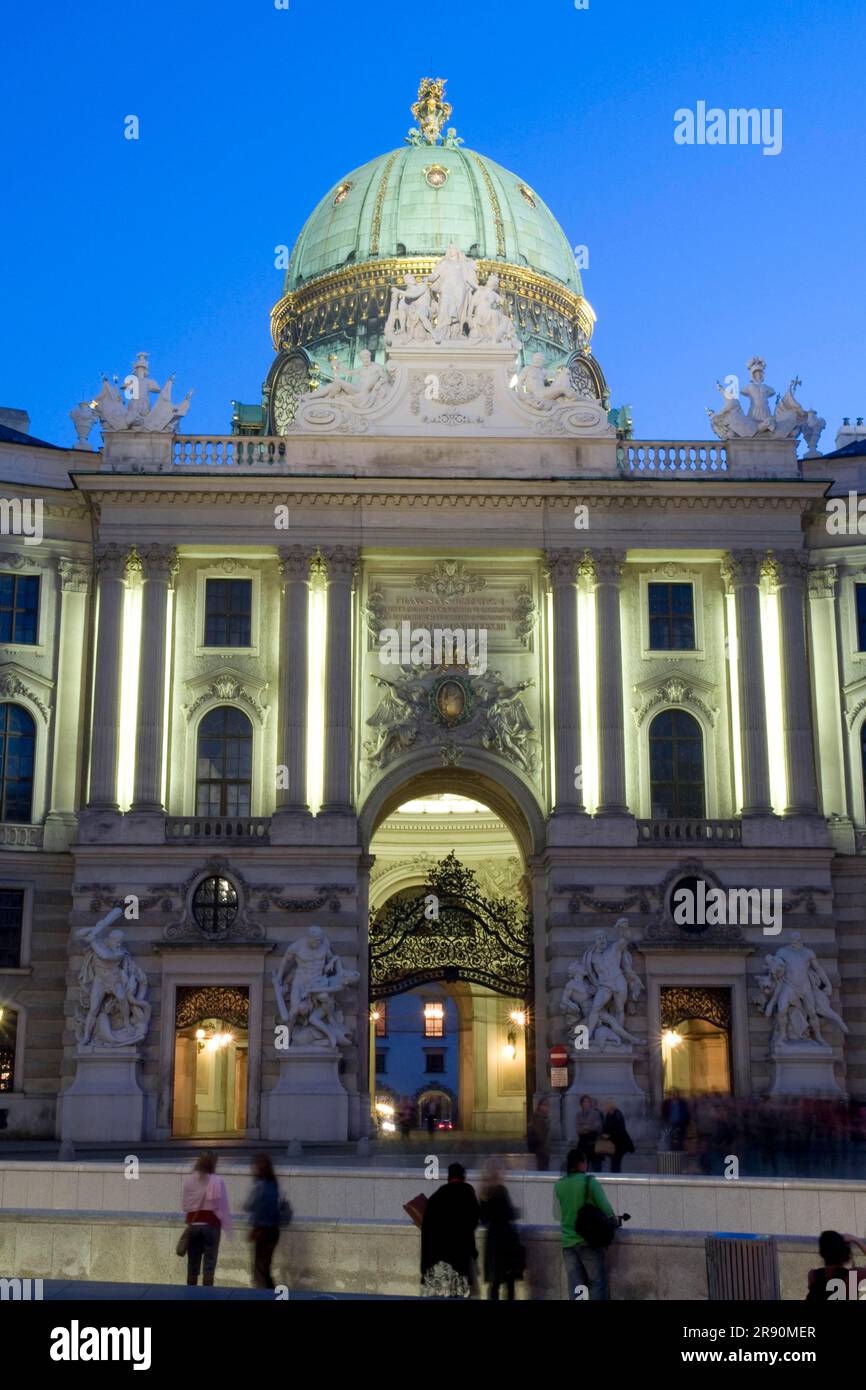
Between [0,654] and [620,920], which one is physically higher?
[0,654]

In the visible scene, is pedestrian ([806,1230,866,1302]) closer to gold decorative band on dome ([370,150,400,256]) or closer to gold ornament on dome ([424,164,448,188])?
gold decorative band on dome ([370,150,400,256])

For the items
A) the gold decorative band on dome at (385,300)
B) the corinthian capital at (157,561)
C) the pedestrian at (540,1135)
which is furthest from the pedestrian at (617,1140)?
the gold decorative band on dome at (385,300)

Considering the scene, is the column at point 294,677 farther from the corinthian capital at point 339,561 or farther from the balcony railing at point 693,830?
the balcony railing at point 693,830

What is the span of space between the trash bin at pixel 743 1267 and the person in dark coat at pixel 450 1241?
2580mm

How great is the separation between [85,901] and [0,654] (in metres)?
7.83

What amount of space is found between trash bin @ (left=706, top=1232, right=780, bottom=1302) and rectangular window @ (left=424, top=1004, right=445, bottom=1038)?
55646mm

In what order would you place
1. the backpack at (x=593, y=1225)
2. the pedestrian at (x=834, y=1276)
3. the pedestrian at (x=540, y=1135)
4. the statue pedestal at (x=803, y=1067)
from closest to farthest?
the pedestrian at (x=834, y=1276) → the backpack at (x=593, y=1225) → the pedestrian at (x=540, y=1135) → the statue pedestal at (x=803, y=1067)

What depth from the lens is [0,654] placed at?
46594 mm

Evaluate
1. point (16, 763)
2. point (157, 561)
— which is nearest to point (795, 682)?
point (157, 561)

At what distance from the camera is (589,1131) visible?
95.8ft

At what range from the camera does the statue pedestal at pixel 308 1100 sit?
41.5 m
